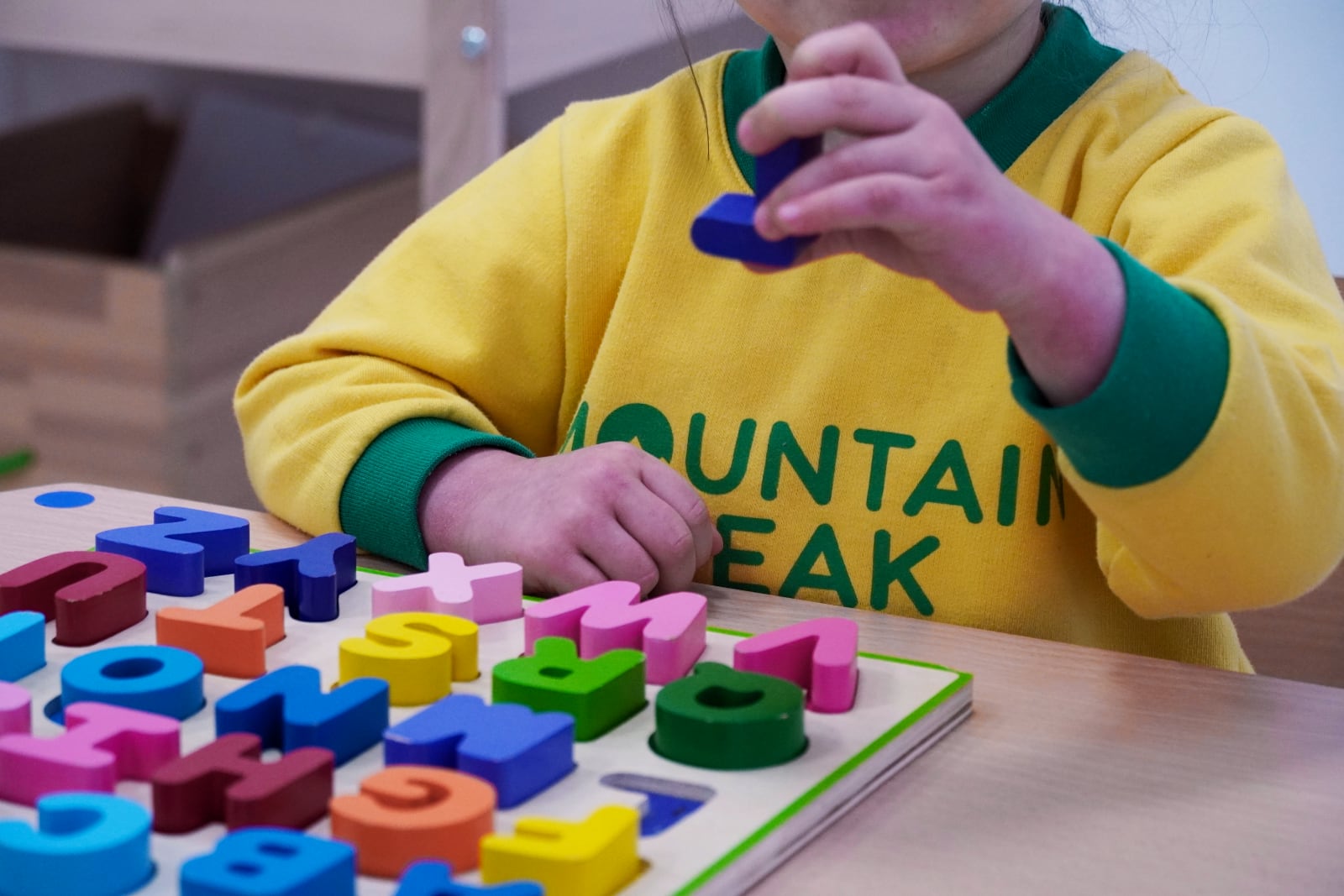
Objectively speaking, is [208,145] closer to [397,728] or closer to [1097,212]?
[1097,212]

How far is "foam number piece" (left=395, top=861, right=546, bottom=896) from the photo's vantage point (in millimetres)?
339

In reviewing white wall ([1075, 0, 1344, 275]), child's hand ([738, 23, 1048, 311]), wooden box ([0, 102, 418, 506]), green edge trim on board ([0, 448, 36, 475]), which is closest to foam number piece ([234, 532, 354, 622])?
child's hand ([738, 23, 1048, 311])

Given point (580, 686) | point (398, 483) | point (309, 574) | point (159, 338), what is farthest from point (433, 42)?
point (580, 686)

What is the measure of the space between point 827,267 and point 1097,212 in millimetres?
133

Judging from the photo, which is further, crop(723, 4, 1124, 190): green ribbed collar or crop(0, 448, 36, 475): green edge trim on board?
crop(0, 448, 36, 475): green edge trim on board

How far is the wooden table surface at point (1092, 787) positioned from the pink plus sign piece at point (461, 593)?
8 centimetres

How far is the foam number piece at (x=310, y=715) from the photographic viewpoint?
42 centimetres

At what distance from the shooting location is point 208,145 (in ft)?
6.07

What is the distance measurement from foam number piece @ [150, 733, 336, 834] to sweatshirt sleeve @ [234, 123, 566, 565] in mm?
274

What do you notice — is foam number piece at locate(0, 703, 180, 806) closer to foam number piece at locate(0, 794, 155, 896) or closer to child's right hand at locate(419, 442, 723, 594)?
foam number piece at locate(0, 794, 155, 896)

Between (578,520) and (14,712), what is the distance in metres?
0.24

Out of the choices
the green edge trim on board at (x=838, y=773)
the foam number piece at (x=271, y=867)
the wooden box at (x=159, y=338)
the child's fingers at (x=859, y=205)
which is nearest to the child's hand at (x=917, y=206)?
the child's fingers at (x=859, y=205)

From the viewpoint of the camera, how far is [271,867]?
341 millimetres

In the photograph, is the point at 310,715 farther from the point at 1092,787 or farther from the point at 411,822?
the point at 1092,787
